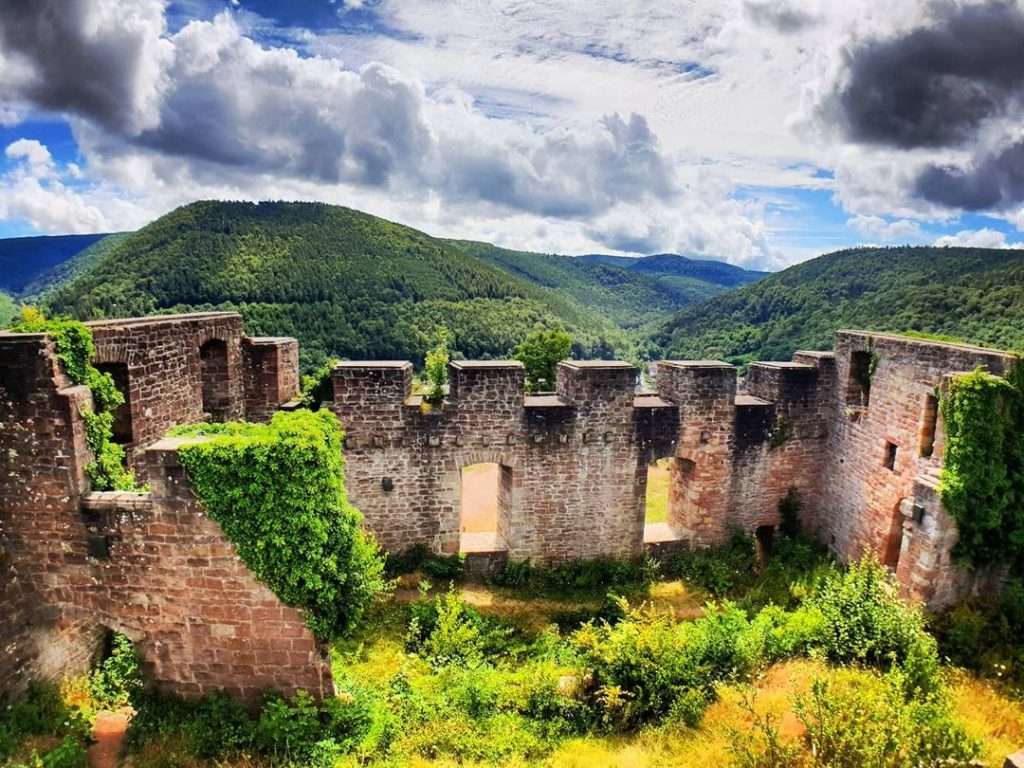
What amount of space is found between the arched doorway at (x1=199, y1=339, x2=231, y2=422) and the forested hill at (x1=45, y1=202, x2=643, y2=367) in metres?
54.8

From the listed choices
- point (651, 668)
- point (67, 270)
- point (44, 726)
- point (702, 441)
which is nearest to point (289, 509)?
point (44, 726)

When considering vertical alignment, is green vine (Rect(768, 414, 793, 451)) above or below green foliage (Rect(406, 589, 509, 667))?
above

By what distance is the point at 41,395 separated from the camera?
768 centimetres

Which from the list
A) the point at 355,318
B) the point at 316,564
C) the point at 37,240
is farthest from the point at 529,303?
the point at 37,240

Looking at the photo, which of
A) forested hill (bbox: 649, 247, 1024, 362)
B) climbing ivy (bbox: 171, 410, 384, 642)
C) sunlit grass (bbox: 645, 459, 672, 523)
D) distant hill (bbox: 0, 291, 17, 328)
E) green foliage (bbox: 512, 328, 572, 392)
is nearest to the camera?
climbing ivy (bbox: 171, 410, 384, 642)

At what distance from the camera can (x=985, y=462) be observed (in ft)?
34.1

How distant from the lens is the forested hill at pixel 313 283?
71688 millimetres

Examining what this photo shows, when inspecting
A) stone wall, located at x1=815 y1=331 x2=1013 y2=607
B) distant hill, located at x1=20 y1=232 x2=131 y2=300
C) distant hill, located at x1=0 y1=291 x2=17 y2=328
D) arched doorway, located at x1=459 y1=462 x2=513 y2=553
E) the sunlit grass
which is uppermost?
distant hill, located at x1=20 y1=232 x2=131 y2=300

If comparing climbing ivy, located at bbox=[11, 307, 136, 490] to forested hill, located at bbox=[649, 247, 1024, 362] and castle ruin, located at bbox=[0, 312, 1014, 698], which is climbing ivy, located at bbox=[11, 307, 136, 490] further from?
forested hill, located at bbox=[649, 247, 1024, 362]

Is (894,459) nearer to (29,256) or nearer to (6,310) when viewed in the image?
(6,310)

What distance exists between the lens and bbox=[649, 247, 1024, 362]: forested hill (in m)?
50.5

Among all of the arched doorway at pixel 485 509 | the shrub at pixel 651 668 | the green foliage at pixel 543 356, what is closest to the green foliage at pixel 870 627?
the shrub at pixel 651 668

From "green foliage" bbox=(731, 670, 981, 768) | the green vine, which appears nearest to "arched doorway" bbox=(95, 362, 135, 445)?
"green foliage" bbox=(731, 670, 981, 768)

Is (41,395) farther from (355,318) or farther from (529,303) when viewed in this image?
(529,303)
